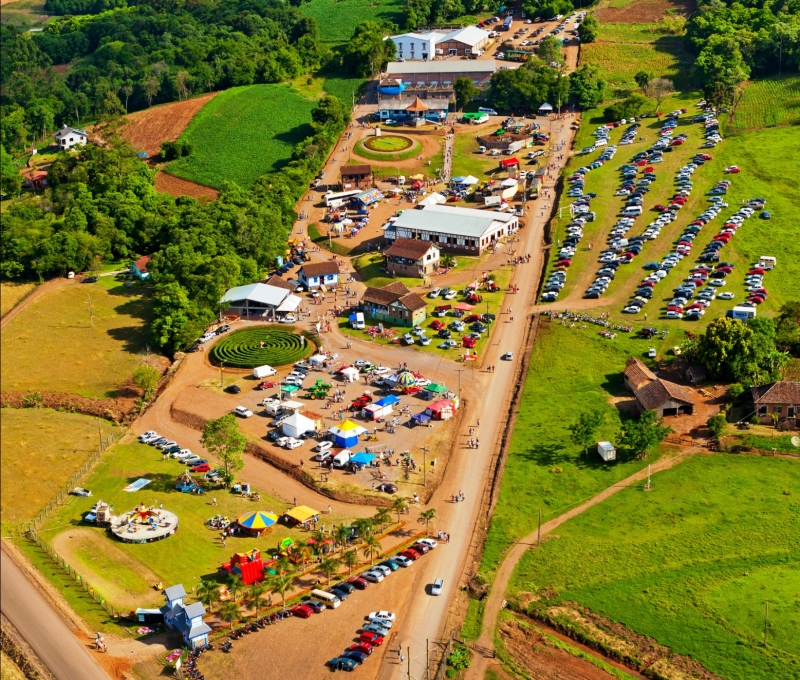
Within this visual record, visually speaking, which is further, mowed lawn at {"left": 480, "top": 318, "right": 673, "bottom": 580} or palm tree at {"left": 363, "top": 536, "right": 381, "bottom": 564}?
mowed lawn at {"left": 480, "top": 318, "right": 673, "bottom": 580}

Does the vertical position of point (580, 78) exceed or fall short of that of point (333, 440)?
it exceeds it

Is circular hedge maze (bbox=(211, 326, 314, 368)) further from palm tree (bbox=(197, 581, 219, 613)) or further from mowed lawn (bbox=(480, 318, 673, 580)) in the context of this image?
palm tree (bbox=(197, 581, 219, 613))

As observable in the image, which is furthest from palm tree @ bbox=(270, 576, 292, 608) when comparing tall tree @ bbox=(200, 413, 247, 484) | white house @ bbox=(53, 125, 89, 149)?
white house @ bbox=(53, 125, 89, 149)

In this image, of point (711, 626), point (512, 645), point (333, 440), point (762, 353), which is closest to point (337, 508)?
point (333, 440)

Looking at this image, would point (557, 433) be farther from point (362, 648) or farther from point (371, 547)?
point (362, 648)

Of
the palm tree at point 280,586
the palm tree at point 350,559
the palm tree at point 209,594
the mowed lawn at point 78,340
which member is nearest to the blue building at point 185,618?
the palm tree at point 209,594

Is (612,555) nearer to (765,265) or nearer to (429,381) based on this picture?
(429,381)
